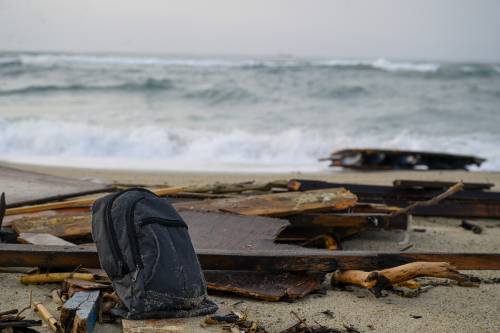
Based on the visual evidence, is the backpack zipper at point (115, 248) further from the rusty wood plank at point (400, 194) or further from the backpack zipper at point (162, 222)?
the rusty wood plank at point (400, 194)

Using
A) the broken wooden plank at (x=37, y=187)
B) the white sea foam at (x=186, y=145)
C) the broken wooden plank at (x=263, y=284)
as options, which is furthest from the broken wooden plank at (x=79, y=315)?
the white sea foam at (x=186, y=145)

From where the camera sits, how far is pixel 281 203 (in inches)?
199

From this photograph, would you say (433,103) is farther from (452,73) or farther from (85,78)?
(85,78)

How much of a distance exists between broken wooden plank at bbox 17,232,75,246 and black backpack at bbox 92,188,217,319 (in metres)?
1.25

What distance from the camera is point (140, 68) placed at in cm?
3322

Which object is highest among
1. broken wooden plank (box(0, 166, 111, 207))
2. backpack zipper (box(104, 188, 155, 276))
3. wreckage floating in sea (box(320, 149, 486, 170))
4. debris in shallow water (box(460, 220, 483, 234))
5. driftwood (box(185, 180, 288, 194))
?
backpack zipper (box(104, 188, 155, 276))

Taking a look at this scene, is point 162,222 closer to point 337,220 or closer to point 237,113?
point 337,220

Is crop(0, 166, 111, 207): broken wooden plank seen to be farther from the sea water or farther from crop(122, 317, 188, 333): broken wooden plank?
the sea water

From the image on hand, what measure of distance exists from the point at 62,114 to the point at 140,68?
15.5 meters

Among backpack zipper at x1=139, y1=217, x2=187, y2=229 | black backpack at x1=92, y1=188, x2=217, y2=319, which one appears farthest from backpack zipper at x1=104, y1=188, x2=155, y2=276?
backpack zipper at x1=139, y1=217, x2=187, y2=229

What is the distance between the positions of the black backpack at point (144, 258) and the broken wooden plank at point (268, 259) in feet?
2.31

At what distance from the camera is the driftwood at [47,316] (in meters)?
2.99

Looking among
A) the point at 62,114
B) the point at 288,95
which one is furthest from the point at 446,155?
the point at 288,95

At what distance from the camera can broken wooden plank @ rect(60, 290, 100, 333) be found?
2.84 metres
